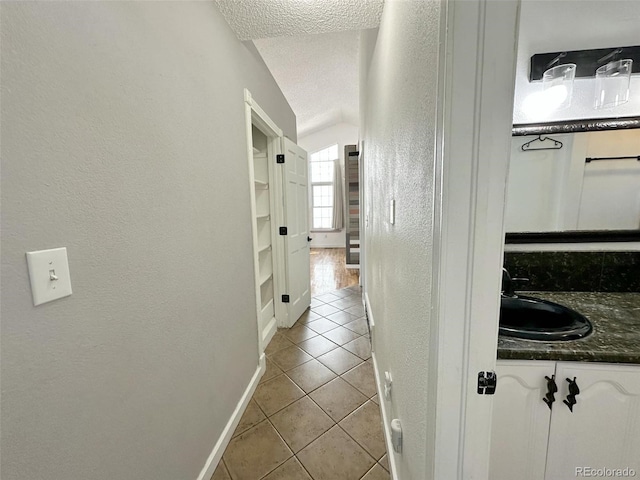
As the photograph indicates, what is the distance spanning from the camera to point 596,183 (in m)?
1.27

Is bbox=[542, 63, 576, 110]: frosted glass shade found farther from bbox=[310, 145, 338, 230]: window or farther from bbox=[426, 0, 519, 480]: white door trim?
bbox=[310, 145, 338, 230]: window

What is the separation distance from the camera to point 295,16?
1.50m

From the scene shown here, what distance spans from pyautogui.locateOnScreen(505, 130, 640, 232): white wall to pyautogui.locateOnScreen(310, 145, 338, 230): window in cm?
670

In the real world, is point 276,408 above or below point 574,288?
below

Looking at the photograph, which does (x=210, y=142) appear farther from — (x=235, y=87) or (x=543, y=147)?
(x=543, y=147)

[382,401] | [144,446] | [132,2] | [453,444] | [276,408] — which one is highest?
[132,2]

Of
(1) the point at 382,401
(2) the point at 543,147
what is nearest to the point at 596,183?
(2) the point at 543,147

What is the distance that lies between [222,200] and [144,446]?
108cm

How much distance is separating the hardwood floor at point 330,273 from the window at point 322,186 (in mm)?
1283

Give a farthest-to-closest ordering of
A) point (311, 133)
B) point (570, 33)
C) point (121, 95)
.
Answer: point (311, 133) → point (570, 33) → point (121, 95)

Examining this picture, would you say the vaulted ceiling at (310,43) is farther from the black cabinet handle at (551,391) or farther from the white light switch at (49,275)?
the black cabinet handle at (551,391)

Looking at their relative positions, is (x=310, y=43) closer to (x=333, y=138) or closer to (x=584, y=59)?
(x=584, y=59)

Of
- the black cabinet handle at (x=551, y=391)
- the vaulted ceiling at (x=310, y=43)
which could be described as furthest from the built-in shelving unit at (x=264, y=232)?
the black cabinet handle at (x=551, y=391)

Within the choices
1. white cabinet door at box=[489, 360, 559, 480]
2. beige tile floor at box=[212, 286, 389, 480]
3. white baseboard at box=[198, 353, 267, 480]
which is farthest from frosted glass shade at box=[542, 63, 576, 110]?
white baseboard at box=[198, 353, 267, 480]
